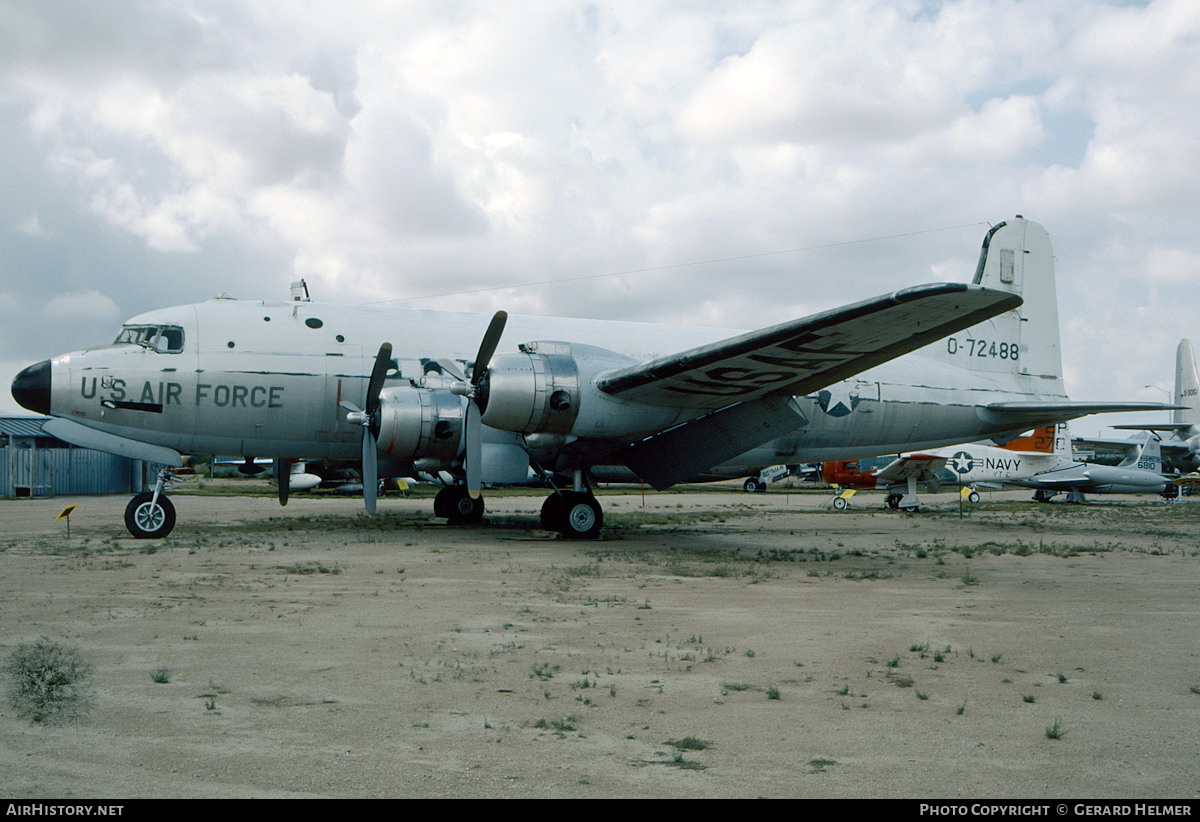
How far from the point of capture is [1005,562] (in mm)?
12383

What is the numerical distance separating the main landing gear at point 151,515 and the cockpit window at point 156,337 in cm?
211

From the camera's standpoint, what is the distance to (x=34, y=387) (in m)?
14.0

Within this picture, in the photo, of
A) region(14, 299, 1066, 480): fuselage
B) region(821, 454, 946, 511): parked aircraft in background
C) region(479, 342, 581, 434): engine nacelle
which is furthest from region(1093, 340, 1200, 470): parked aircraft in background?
region(479, 342, 581, 434): engine nacelle

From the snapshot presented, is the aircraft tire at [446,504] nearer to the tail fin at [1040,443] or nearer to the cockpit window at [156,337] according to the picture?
the cockpit window at [156,337]

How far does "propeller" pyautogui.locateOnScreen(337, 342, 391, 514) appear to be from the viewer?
46.8 feet

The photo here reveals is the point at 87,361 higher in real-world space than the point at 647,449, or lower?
higher

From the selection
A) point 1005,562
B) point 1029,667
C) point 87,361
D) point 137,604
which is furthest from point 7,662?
point 1005,562

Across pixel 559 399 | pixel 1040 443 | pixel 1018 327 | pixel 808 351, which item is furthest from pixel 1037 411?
pixel 1040 443

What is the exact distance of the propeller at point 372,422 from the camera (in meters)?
14.3

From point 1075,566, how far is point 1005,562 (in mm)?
870

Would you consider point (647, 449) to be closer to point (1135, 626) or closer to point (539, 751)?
point (1135, 626)

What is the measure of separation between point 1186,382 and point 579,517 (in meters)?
54.5

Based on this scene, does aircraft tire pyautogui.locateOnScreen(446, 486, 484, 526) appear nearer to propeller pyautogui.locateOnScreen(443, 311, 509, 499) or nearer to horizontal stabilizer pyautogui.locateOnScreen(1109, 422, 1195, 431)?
propeller pyautogui.locateOnScreen(443, 311, 509, 499)

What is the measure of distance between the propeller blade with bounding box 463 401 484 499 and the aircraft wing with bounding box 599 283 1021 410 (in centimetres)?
208
